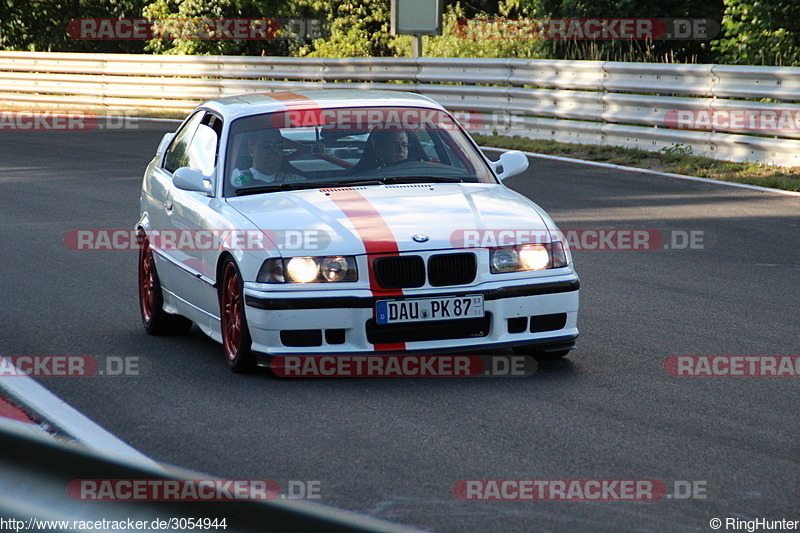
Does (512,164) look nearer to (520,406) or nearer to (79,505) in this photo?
(520,406)

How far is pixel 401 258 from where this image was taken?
18.9ft

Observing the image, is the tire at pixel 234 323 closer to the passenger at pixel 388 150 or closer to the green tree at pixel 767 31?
the passenger at pixel 388 150

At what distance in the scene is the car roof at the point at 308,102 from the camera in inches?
279

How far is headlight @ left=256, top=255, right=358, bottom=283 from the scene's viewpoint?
18.9 ft

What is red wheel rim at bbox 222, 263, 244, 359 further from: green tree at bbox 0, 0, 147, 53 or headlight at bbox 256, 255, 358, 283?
green tree at bbox 0, 0, 147, 53

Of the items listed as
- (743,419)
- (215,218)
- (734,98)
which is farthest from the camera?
(734,98)

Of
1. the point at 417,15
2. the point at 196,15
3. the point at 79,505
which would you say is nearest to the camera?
the point at 79,505

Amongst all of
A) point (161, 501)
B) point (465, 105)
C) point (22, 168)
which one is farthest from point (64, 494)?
point (465, 105)

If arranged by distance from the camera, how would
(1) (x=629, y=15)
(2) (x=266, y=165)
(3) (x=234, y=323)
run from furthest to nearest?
(1) (x=629, y=15), (2) (x=266, y=165), (3) (x=234, y=323)

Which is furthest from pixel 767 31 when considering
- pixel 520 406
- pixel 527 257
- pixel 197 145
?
pixel 520 406

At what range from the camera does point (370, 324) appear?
18.9 ft

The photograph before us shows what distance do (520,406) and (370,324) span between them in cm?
88

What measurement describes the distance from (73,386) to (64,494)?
500 centimetres

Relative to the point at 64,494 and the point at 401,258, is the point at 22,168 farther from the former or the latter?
the point at 64,494
